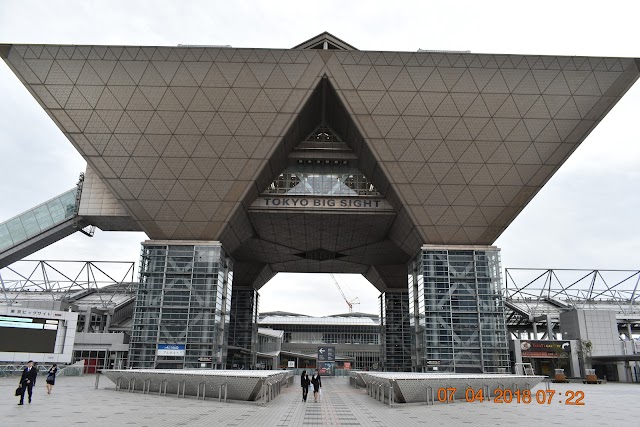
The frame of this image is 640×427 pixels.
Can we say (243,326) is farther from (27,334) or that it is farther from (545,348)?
(545,348)

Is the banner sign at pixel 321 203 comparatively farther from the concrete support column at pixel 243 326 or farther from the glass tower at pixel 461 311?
the concrete support column at pixel 243 326

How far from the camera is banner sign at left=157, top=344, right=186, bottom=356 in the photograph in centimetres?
4638

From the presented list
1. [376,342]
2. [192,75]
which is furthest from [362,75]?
[376,342]

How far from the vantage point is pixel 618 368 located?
56125 millimetres

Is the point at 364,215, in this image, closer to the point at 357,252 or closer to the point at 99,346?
the point at 357,252

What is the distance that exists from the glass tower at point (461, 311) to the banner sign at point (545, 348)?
52.9 feet

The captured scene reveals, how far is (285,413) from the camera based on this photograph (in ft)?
69.5

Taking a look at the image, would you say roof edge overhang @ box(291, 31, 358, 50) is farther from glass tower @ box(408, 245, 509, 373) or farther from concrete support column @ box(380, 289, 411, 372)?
concrete support column @ box(380, 289, 411, 372)

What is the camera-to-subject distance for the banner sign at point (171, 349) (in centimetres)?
4638

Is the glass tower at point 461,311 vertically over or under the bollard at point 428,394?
over

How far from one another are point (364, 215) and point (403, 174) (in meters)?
7.94

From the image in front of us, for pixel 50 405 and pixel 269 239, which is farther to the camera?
pixel 269 239

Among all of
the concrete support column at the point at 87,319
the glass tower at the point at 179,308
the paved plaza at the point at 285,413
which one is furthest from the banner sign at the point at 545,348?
the concrete support column at the point at 87,319

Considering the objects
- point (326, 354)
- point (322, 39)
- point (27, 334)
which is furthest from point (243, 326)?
point (322, 39)
